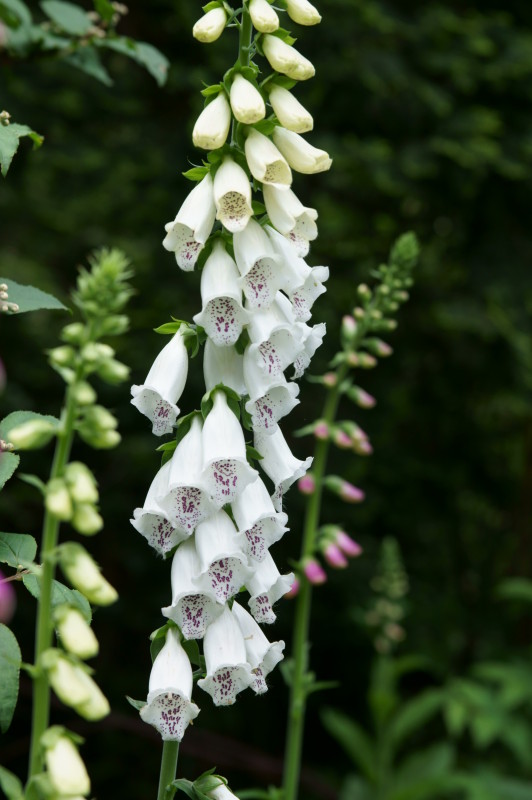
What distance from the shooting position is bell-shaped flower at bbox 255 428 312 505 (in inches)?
64.3

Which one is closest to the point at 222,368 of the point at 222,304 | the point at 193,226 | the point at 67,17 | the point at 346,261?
the point at 222,304

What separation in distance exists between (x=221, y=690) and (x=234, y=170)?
802 millimetres

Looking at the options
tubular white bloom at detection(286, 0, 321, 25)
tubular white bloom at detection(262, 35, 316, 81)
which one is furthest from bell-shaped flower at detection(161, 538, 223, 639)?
tubular white bloom at detection(286, 0, 321, 25)

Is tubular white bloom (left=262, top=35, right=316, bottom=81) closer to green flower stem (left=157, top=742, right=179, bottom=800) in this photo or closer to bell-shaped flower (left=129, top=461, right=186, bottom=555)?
bell-shaped flower (left=129, top=461, right=186, bottom=555)

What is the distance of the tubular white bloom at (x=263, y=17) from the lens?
1.47m

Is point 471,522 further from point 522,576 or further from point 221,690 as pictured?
point 221,690

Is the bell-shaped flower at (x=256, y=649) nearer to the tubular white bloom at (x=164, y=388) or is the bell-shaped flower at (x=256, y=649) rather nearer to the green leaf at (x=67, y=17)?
the tubular white bloom at (x=164, y=388)

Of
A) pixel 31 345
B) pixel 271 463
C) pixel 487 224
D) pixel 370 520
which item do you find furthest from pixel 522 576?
pixel 271 463

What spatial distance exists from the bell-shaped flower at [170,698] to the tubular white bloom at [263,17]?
37.5 inches

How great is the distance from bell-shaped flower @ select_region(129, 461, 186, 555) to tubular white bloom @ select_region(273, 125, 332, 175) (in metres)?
0.53

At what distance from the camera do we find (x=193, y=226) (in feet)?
4.98

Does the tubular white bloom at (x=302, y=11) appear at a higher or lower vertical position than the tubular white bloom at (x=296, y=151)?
higher

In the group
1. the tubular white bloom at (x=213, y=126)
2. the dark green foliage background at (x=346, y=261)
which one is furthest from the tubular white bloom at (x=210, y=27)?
the dark green foliage background at (x=346, y=261)

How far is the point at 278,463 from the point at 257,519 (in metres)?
0.15
